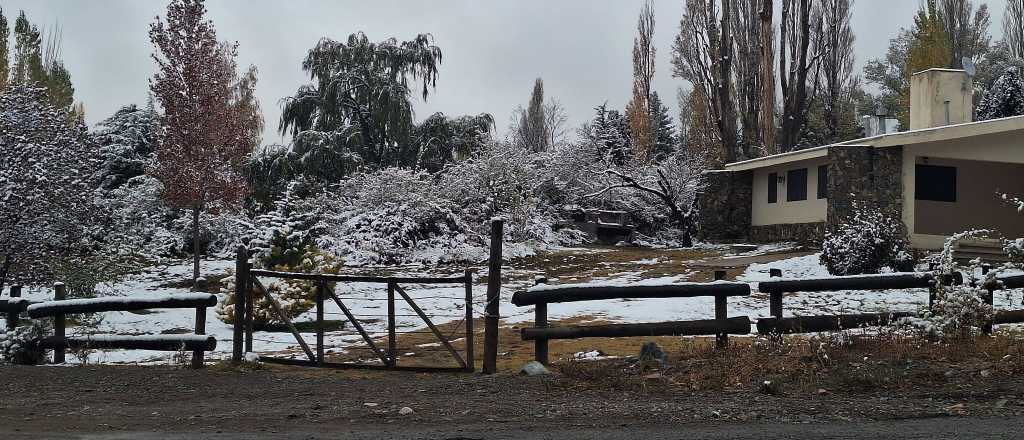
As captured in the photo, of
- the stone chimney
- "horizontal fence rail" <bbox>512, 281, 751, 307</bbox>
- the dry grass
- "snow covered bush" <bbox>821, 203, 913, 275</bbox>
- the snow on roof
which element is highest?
the stone chimney

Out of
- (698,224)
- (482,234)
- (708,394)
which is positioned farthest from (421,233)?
(708,394)

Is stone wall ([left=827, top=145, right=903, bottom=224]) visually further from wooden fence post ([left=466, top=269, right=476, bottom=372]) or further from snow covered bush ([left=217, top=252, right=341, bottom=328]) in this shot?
wooden fence post ([left=466, top=269, right=476, bottom=372])

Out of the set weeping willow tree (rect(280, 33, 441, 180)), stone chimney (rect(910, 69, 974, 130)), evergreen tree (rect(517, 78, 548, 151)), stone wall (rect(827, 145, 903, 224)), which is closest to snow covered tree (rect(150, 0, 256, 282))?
weeping willow tree (rect(280, 33, 441, 180))

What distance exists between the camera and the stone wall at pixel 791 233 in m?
28.6

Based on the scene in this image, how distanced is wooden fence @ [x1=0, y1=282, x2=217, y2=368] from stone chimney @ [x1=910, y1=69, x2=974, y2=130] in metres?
22.5

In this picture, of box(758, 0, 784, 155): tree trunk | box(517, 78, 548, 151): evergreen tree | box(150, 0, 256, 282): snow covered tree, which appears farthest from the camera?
box(517, 78, 548, 151): evergreen tree

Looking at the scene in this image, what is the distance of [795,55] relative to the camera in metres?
35.1

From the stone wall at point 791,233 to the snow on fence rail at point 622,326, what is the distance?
18.8m

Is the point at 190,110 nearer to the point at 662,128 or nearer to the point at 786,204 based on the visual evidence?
the point at 786,204

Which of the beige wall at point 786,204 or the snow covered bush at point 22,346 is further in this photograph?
the beige wall at point 786,204

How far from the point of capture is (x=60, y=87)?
126 feet

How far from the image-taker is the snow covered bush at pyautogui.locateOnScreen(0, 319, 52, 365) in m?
11.4

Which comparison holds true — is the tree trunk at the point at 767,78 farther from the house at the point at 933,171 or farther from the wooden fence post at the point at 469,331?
the wooden fence post at the point at 469,331

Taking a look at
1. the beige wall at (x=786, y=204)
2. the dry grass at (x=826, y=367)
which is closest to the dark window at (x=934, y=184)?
the beige wall at (x=786, y=204)
